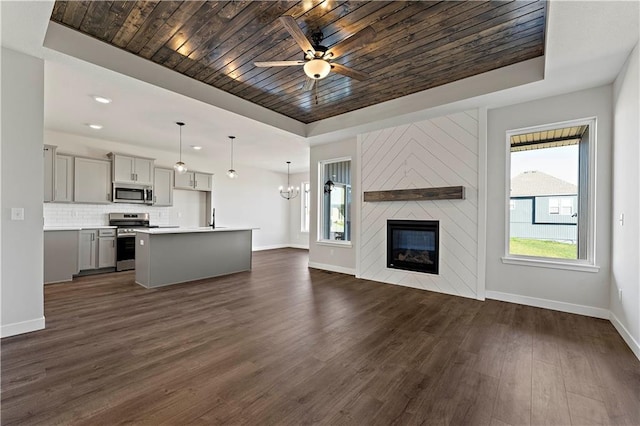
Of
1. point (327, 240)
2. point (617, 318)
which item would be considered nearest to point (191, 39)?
point (327, 240)

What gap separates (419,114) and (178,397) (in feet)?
14.8

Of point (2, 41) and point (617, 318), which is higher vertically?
point (2, 41)

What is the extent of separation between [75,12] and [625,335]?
6.00 m

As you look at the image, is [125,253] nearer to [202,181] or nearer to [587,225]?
[202,181]

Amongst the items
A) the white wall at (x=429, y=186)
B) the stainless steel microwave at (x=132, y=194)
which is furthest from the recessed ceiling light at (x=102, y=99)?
the white wall at (x=429, y=186)

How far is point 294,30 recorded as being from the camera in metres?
2.33

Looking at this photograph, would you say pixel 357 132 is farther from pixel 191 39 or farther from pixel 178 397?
pixel 178 397

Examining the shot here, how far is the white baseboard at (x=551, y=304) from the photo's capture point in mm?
3317

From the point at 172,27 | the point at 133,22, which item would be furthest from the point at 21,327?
the point at 172,27

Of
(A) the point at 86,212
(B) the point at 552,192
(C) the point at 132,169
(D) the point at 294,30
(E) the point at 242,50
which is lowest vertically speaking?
(A) the point at 86,212

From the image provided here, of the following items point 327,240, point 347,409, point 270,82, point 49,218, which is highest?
point 270,82

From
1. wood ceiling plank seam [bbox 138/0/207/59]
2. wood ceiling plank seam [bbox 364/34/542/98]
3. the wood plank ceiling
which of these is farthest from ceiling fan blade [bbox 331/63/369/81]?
wood ceiling plank seam [bbox 138/0/207/59]

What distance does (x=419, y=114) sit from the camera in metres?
4.41

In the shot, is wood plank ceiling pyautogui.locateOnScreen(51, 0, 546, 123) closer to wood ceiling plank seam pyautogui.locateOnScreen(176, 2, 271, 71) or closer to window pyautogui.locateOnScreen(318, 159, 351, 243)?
wood ceiling plank seam pyautogui.locateOnScreen(176, 2, 271, 71)
